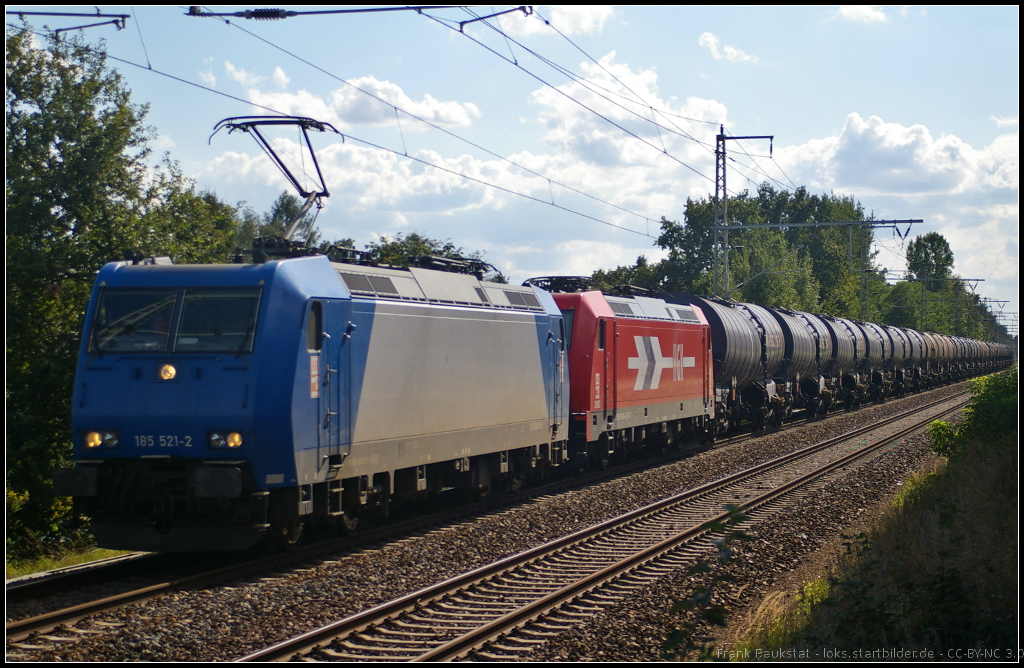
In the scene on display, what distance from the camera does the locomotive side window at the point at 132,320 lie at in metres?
10.2

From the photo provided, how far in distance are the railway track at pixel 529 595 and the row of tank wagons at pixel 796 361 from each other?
1026 centimetres

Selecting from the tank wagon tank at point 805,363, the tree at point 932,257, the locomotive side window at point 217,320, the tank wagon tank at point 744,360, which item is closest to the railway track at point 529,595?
the locomotive side window at point 217,320

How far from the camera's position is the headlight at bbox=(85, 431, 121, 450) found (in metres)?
9.90

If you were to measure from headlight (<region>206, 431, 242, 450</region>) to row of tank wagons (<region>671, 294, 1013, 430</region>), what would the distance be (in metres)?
16.8

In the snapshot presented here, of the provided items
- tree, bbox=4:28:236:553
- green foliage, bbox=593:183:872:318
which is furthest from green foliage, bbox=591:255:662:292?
tree, bbox=4:28:236:553

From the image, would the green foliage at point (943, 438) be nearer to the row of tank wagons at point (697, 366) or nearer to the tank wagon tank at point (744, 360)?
the row of tank wagons at point (697, 366)

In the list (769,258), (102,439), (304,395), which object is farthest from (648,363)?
(769,258)

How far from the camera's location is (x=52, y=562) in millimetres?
11469

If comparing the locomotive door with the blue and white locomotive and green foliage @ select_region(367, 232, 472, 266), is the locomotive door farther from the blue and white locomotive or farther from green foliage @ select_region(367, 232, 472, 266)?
green foliage @ select_region(367, 232, 472, 266)

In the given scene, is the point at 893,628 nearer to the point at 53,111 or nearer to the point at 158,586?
the point at 158,586

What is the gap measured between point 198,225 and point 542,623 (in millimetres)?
12636

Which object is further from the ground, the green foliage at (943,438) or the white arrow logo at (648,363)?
the white arrow logo at (648,363)

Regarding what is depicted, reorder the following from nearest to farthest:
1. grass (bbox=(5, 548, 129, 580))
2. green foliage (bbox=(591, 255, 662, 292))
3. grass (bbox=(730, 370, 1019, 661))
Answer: grass (bbox=(730, 370, 1019, 661)) < grass (bbox=(5, 548, 129, 580)) < green foliage (bbox=(591, 255, 662, 292))

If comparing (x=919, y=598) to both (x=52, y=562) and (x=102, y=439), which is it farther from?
(x=52, y=562)
